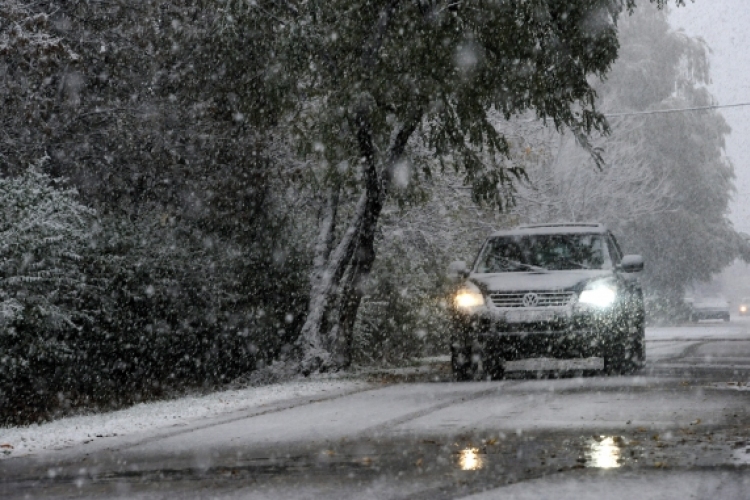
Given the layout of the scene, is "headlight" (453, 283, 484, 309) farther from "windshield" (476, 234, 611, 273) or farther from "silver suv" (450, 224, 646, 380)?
"windshield" (476, 234, 611, 273)

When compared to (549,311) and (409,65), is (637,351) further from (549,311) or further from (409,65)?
(409,65)

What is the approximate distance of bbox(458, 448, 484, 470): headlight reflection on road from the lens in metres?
7.95

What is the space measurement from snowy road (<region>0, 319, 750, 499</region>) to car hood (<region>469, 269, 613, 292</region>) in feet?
7.01

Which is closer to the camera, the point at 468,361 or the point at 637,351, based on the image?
the point at 468,361

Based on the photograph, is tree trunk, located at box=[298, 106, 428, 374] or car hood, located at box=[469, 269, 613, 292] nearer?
car hood, located at box=[469, 269, 613, 292]

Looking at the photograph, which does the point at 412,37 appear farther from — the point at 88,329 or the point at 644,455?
the point at 644,455

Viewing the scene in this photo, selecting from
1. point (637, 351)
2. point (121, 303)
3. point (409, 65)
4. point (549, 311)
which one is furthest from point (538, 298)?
point (121, 303)

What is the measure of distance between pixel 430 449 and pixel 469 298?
310 inches

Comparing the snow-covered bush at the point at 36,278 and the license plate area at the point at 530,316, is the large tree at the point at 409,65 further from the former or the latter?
the snow-covered bush at the point at 36,278

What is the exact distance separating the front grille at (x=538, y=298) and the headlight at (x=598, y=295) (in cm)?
16

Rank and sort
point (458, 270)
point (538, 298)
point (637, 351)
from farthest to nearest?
point (458, 270) < point (637, 351) < point (538, 298)

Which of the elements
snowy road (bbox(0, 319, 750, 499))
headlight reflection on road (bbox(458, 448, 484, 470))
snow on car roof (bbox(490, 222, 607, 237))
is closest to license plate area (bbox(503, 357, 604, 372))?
snow on car roof (bbox(490, 222, 607, 237))

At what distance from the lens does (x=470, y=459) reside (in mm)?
8312

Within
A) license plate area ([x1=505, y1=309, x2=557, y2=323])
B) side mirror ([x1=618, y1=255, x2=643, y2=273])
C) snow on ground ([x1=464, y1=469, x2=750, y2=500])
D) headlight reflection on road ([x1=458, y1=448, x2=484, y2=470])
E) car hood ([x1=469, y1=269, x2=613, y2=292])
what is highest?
side mirror ([x1=618, y1=255, x2=643, y2=273])
